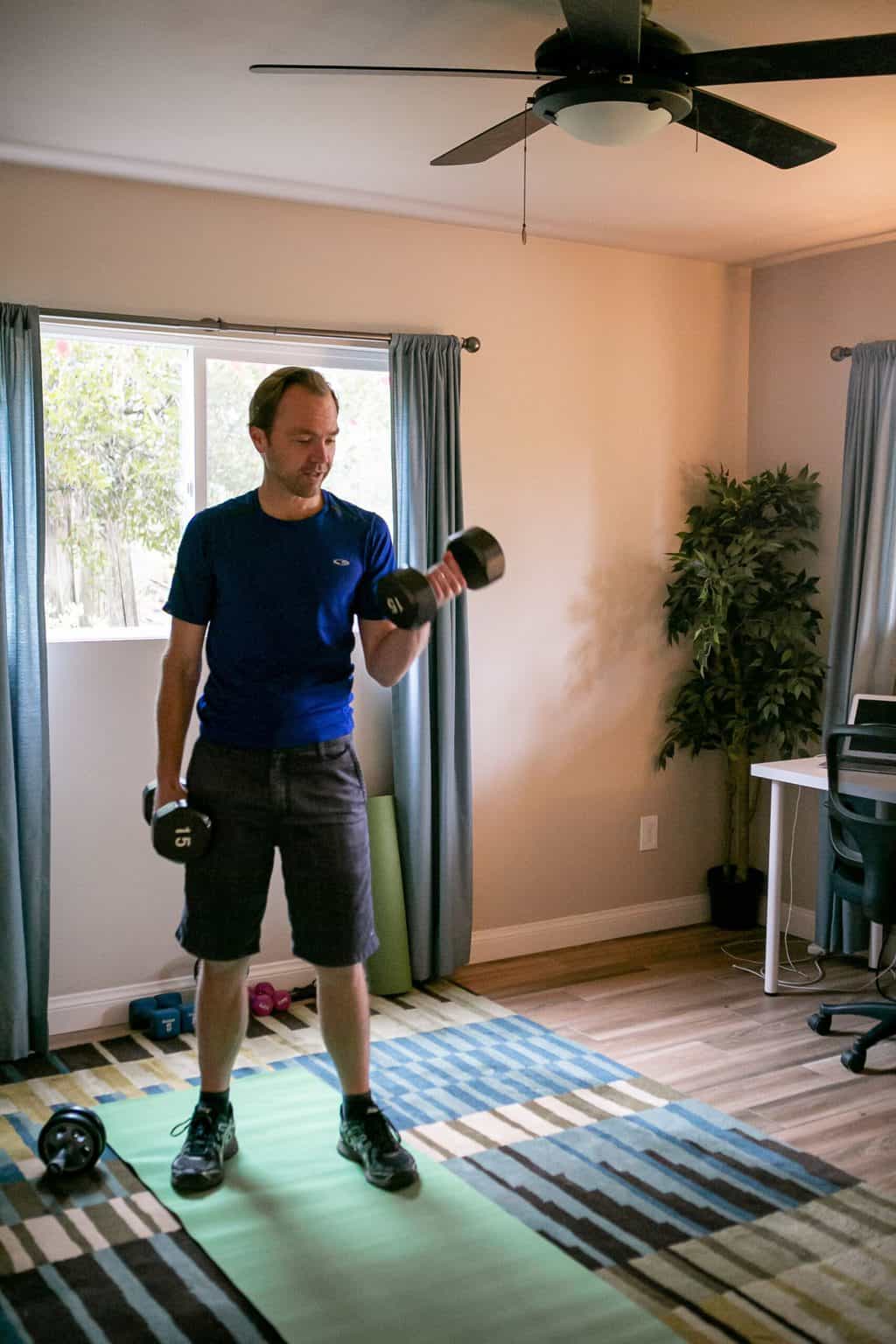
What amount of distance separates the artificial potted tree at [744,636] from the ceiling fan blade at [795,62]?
2.41 metres

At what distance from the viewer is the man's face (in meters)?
2.69

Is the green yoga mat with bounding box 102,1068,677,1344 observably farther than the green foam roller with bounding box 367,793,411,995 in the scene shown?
No

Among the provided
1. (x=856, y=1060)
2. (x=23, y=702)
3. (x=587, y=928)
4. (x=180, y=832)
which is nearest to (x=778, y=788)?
(x=856, y=1060)

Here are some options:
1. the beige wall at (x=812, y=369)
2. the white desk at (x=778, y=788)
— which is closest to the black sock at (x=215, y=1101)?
the white desk at (x=778, y=788)

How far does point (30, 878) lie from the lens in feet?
12.2

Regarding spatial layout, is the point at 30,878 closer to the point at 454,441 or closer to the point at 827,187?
the point at 454,441

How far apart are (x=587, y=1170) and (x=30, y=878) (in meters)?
1.74

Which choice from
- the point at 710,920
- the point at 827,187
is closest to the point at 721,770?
the point at 710,920

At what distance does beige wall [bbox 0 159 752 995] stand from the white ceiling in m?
0.16

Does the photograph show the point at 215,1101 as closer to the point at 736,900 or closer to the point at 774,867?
the point at 774,867

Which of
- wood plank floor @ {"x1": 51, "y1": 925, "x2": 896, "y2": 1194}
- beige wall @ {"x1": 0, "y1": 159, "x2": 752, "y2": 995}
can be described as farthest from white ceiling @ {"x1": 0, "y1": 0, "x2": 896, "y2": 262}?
wood plank floor @ {"x1": 51, "y1": 925, "x2": 896, "y2": 1194}

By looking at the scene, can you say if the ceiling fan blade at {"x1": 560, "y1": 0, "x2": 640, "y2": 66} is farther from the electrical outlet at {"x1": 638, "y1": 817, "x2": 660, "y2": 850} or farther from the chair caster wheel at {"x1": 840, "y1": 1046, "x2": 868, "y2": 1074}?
the electrical outlet at {"x1": 638, "y1": 817, "x2": 660, "y2": 850}

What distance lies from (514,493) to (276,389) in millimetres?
2048

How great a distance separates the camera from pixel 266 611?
2.72 metres
